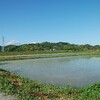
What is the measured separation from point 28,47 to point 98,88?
359 feet

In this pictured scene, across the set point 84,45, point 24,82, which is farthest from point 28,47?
point 24,82

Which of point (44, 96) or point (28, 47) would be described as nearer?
point (44, 96)

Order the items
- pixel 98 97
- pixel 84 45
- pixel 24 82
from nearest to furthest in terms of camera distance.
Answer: pixel 98 97 → pixel 24 82 → pixel 84 45

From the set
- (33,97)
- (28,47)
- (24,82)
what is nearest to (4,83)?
(24,82)

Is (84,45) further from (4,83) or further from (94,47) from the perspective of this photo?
(4,83)

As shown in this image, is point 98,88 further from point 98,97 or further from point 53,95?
point 53,95

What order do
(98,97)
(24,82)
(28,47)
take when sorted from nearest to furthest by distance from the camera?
(98,97)
(24,82)
(28,47)

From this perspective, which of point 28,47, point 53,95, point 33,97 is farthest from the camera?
point 28,47

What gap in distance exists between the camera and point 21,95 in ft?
42.5

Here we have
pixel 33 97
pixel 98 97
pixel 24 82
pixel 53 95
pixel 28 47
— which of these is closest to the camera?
pixel 98 97

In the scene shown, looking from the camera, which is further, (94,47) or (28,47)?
(94,47)

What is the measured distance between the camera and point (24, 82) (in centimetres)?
1859

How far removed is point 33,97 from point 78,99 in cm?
198

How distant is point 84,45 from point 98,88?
398 ft
